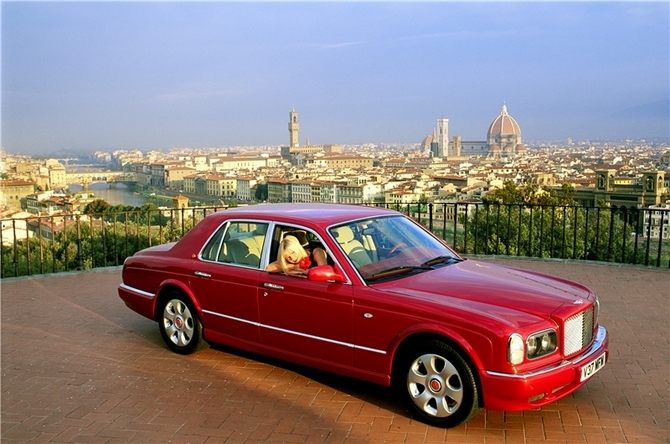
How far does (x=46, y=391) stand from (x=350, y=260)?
110 inches

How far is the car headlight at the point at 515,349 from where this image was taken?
12.1 ft

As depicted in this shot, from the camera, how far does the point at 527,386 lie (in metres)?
3.68

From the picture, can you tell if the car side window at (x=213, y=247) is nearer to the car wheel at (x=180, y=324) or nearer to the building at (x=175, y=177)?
the car wheel at (x=180, y=324)

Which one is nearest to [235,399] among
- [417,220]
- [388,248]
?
[388,248]

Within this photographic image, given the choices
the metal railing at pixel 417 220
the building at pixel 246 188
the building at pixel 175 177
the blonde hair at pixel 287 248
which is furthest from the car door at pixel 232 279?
the building at pixel 175 177

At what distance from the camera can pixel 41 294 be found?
881 centimetres

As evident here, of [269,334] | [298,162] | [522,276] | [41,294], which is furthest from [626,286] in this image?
[298,162]

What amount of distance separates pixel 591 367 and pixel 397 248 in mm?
1695

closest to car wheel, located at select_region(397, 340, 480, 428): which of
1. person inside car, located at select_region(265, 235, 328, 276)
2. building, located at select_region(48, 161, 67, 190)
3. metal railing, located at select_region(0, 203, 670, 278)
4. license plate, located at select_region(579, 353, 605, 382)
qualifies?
license plate, located at select_region(579, 353, 605, 382)

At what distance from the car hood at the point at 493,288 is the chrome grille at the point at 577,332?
126mm

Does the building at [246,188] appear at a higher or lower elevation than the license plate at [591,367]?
lower

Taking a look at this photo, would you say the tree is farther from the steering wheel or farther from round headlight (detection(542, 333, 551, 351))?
round headlight (detection(542, 333, 551, 351))

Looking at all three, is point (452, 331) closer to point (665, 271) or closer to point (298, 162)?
point (665, 271)

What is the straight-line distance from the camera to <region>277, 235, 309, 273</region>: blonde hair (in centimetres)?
486
